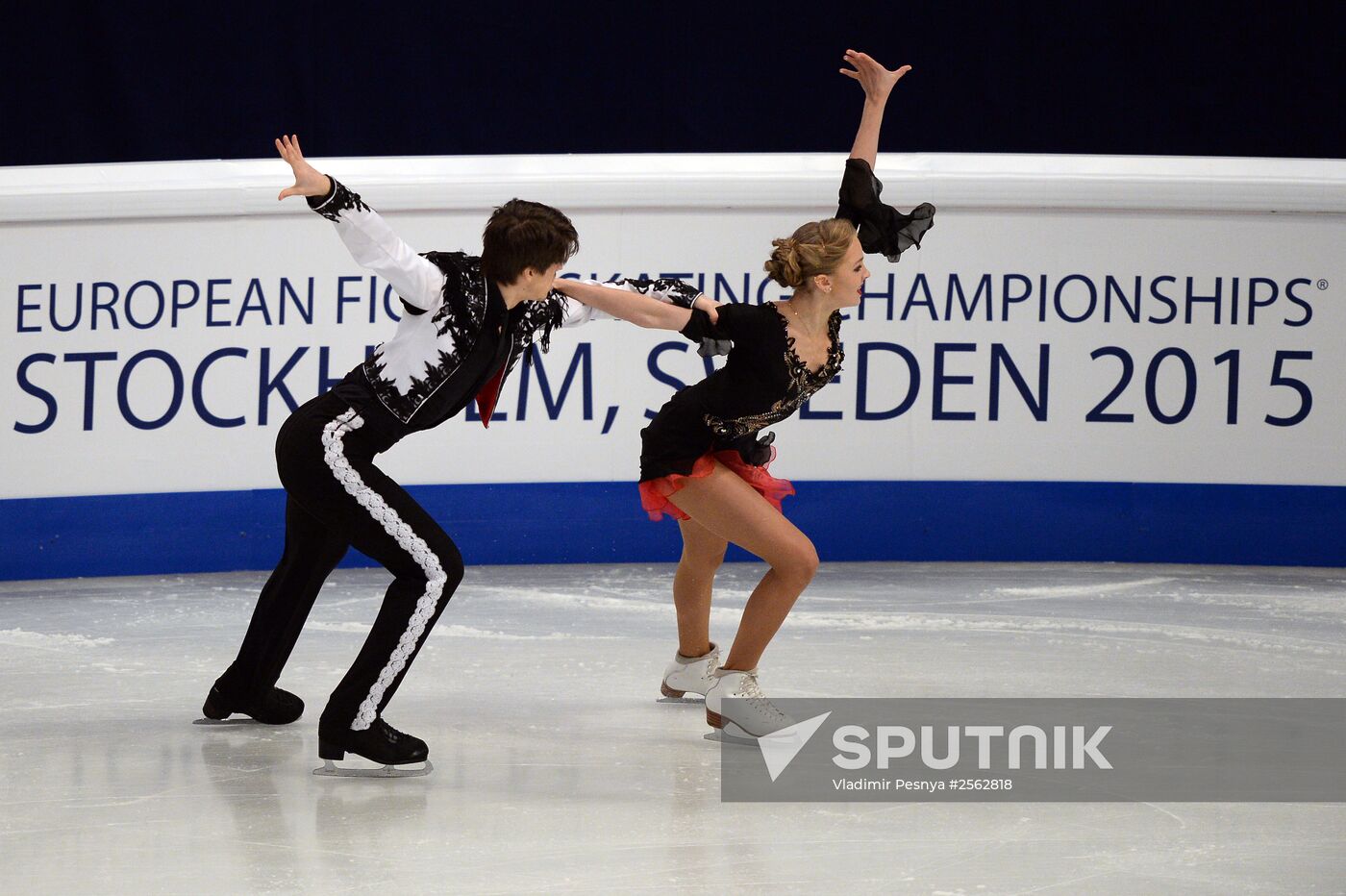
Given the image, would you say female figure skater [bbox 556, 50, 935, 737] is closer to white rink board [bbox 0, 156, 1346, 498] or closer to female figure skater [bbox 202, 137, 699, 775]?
female figure skater [bbox 202, 137, 699, 775]

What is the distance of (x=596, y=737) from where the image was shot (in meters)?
3.98

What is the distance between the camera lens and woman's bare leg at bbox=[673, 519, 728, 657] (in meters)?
4.27

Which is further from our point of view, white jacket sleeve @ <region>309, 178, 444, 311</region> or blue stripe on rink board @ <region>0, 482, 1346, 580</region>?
blue stripe on rink board @ <region>0, 482, 1346, 580</region>

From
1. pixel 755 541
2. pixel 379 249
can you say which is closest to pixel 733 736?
pixel 755 541

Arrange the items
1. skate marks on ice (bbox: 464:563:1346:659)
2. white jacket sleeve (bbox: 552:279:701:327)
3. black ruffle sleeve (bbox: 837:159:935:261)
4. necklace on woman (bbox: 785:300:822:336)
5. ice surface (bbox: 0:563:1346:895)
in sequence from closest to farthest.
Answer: ice surface (bbox: 0:563:1346:895)
white jacket sleeve (bbox: 552:279:701:327)
necklace on woman (bbox: 785:300:822:336)
black ruffle sleeve (bbox: 837:159:935:261)
skate marks on ice (bbox: 464:563:1346:659)

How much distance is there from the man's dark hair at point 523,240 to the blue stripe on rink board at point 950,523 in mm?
2828

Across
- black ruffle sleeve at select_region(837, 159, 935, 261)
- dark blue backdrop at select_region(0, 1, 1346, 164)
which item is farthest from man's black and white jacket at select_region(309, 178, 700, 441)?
dark blue backdrop at select_region(0, 1, 1346, 164)

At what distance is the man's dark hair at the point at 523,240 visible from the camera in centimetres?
359

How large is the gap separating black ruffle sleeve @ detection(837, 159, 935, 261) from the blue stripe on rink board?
233cm

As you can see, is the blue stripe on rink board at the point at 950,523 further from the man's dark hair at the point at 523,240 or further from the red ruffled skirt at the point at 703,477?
the man's dark hair at the point at 523,240

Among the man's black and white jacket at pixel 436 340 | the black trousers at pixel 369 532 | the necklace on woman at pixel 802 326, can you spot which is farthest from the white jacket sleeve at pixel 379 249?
the necklace on woman at pixel 802 326

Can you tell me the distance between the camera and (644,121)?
29.4ft

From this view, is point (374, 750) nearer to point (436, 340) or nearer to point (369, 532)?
point (369, 532)

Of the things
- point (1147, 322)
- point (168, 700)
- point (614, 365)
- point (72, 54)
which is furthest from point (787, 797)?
point (72, 54)
